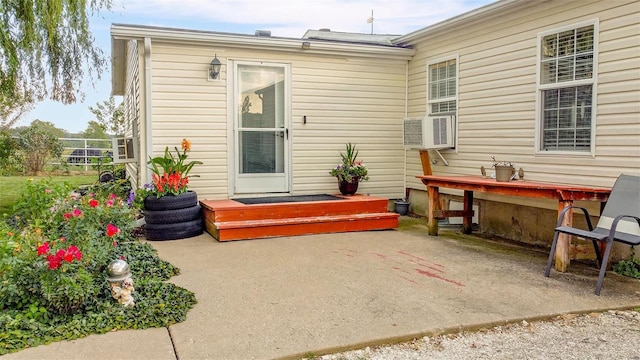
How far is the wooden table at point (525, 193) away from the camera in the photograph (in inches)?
162

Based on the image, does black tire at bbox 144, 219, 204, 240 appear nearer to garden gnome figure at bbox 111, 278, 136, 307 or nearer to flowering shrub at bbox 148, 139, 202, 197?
flowering shrub at bbox 148, 139, 202, 197

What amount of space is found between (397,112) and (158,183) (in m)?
3.72

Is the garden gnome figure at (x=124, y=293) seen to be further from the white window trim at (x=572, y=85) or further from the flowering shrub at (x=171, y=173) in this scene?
the white window trim at (x=572, y=85)

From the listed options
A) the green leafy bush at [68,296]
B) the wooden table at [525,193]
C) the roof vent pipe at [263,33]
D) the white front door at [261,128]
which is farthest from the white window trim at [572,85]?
the green leafy bush at [68,296]

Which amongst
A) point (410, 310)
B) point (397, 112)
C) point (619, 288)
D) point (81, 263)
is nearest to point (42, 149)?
point (397, 112)

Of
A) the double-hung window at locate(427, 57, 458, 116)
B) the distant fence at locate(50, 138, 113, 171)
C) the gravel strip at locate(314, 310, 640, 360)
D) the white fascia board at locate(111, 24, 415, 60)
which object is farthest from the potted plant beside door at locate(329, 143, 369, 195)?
the distant fence at locate(50, 138, 113, 171)

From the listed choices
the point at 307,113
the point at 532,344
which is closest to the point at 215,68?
the point at 307,113

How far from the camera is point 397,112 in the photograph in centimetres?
735

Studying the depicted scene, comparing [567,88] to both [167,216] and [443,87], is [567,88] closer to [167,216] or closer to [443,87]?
[443,87]

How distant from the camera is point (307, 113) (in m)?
6.78

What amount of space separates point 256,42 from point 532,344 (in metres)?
4.93

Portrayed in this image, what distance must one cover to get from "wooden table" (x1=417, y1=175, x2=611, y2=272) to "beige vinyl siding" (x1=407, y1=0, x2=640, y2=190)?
1.17 ft

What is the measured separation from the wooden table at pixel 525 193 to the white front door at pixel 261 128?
2090 mm

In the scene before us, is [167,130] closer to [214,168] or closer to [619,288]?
[214,168]
